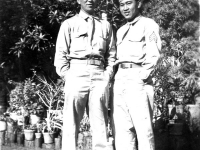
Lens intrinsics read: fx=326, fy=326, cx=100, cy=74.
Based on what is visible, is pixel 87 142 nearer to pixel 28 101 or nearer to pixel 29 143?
pixel 29 143

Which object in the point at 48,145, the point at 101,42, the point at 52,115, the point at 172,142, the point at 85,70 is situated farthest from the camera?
the point at 52,115

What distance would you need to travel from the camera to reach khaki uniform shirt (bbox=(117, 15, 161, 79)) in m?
4.35

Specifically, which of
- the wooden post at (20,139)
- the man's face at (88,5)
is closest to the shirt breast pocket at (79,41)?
the man's face at (88,5)

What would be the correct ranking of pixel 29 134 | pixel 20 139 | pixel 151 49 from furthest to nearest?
pixel 20 139
pixel 29 134
pixel 151 49

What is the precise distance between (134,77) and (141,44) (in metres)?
0.48

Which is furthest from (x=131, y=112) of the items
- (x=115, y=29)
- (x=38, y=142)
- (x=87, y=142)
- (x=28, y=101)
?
(x=28, y=101)

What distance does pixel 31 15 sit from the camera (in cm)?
806

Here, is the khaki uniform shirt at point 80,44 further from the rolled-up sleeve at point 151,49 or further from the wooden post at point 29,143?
the wooden post at point 29,143

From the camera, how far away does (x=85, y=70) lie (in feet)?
14.7

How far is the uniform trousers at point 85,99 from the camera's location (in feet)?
14.6

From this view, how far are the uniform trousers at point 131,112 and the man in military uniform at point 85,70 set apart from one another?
189 millimetres

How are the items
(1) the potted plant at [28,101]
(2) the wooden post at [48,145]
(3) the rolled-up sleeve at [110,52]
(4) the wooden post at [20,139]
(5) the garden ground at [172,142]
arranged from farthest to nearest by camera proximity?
(1) the potted plant at [28,101], (4) the wooden post at [20,139], (2) the wooden post at [48,145], (5) the garden ground at [172,142], (3) the rolled-up sleeve at [110,52]

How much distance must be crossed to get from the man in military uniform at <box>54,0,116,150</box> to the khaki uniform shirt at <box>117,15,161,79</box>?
0.22 metres

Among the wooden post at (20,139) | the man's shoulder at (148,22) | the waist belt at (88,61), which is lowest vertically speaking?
the wooden post at (20,139)
